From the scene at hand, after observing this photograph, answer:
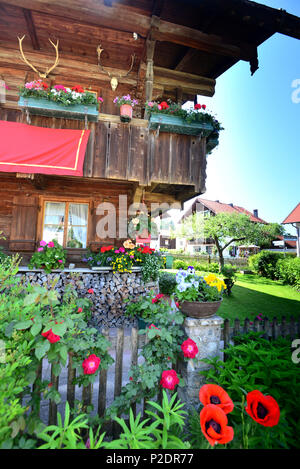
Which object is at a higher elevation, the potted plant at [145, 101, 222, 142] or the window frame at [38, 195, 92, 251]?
the potted plant at [145, 101, 222, 142]

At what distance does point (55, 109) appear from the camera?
4531 millimetres

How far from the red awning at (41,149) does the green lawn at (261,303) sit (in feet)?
20.5

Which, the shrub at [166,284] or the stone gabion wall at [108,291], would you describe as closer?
the stone gabion wall at [108,291]

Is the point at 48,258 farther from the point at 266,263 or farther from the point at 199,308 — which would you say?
the point at 266,263

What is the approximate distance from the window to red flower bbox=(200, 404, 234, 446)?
553 cm

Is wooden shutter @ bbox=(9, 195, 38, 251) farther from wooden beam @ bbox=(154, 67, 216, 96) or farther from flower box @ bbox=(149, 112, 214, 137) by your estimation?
wooden beam @ bbox=(154, 67, 216, 96)

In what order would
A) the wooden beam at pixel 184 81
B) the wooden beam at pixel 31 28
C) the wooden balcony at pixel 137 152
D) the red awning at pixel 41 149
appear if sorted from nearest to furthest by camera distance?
the red awning at pixel 41 149, the wooden balcony at pixel 137 152, the wooden beam at pixel 31 28, the wooden beam at pixel 184 81

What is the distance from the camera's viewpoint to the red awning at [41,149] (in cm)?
432

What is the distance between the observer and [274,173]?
147 ft

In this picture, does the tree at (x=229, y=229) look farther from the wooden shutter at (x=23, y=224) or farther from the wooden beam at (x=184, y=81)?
the wooden shutter at (x=23, y=224)

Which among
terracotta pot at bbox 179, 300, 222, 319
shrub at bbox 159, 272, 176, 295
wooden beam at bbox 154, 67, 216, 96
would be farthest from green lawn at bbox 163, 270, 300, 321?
wooden beam at bbox 154, 67, 216, 96

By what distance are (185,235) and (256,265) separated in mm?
8362

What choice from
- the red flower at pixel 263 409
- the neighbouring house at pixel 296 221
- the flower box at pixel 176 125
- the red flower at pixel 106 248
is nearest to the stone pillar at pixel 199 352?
the red flower at pixel 263 409

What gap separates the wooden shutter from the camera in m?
5.73
